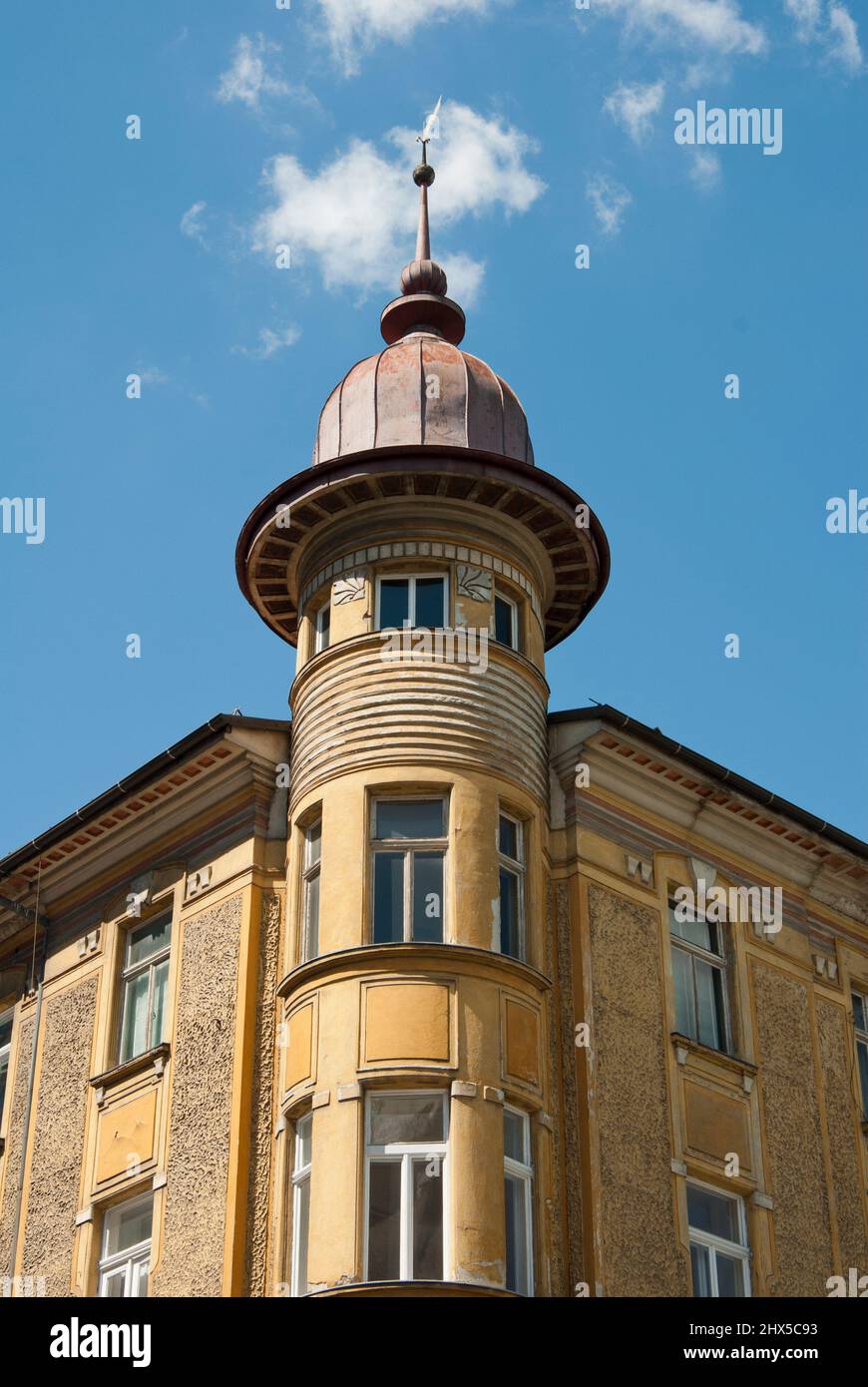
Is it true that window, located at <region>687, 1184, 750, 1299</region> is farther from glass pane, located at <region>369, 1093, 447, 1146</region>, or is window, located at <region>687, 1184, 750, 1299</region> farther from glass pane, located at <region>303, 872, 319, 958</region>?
glass pane, located at <region>303, 872, 319, 958</region>

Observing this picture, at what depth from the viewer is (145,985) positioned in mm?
24109

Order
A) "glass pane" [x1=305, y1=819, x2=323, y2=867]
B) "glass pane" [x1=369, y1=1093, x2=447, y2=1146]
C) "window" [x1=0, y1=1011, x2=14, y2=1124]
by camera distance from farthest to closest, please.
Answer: "window" [x1=0, y1=1011, x2=14, y2=1124] → "glass pane" [x1=305, y1=819, x2=323, y2=867] → "glass pane" [x1=369, y1=1093, x2=447, y2=1146]

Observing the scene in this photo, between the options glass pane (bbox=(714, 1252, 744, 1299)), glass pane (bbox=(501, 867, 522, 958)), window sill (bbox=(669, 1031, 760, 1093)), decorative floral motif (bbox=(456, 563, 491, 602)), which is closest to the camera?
glass pane (bbox=(501, 867, 522, 958))

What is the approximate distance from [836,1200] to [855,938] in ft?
13.9

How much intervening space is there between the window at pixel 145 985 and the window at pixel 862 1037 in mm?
3374

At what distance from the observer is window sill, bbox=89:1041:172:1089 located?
2275cm

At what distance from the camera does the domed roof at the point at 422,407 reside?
24.0 meters

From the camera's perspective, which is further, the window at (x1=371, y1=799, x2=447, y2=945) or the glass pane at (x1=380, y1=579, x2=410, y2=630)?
the glass pane at (x1=380, y1=579, x2=410, y2=630)

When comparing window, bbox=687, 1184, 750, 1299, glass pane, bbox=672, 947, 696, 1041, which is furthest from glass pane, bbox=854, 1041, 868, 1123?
window, bbox=687, 1184, 750, 1299

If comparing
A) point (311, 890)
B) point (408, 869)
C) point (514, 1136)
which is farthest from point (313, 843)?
point (514, 1136)

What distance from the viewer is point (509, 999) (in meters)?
20.8

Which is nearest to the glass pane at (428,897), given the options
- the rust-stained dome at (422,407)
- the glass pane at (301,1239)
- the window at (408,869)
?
the window at (408,869)

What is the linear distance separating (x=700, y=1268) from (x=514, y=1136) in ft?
9.96
